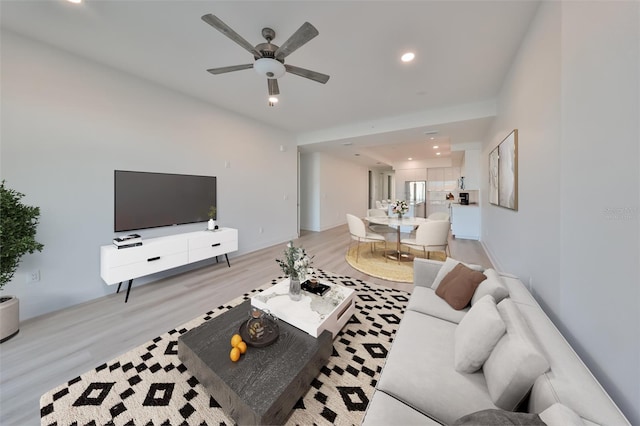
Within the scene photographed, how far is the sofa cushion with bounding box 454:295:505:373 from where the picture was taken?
Result: 106 cm

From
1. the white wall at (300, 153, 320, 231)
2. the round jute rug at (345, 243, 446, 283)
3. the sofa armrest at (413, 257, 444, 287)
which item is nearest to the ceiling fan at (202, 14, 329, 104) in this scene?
the sofa armrest at (413, 257, 444, 287)

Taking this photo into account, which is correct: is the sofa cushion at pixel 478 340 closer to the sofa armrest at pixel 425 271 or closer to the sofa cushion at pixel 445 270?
the sofa cushion at pixel 445 270

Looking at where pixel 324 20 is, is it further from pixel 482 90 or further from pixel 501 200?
pixel 501 200

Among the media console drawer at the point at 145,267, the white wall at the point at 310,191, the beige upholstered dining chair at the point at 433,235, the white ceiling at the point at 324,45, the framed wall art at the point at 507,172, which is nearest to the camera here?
the white ceiling at the point at 324,45

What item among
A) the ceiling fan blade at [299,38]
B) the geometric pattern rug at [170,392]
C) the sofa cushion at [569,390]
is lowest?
the geometric pattern rug at [170,392]

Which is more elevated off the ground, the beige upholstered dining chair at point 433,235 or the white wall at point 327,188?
the white wall at point 327,188

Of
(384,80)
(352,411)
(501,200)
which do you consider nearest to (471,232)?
(501,200)

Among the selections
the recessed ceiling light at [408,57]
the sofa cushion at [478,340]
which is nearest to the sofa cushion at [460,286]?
the sofa cushion at [478,340]

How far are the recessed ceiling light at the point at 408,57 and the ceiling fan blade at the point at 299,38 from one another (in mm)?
1371

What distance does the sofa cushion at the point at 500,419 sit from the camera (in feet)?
2.20

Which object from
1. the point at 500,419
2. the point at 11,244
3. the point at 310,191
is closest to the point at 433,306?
the point at 500,419

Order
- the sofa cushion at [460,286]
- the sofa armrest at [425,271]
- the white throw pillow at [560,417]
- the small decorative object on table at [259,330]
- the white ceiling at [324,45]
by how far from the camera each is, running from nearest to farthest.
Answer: the white throw pillow at [560,417] < the small decorative object on table at [259,330] < the sofa cushion at [460,286] < the white ceiling at [324,45] < the sofa armrest at [425,271]

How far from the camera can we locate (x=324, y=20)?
2000 millimetres

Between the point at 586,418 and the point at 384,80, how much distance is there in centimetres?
343
